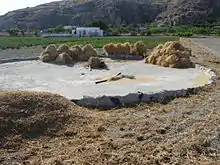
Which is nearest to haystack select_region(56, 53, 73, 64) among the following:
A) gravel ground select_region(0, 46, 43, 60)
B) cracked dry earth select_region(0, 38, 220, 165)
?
gravel ground select_region(0, 46, 43, 60)

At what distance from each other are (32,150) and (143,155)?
6.44ft

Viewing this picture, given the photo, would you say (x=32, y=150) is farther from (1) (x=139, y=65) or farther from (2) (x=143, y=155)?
(1) (x=139, y=65)

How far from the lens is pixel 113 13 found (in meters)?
100

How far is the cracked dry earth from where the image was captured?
238 inches

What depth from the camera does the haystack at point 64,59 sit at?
17994 millimetres

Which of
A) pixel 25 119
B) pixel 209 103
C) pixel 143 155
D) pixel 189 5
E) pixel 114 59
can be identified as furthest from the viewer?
pixel 189 5

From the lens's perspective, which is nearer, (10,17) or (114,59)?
(114,59)

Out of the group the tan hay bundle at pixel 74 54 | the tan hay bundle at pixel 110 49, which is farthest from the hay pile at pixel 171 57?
the tan hay bundle at pixel 74 54

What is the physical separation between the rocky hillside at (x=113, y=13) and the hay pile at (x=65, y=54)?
71.1m

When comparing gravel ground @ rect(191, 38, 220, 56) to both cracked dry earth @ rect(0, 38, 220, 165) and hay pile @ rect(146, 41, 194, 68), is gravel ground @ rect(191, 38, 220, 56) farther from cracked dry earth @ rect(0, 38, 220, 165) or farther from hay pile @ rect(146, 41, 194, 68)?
cracked dry earth @ rect(0, 38, 220, 165)

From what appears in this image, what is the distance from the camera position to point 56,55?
18.7 m

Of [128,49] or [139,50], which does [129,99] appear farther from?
[128,49]

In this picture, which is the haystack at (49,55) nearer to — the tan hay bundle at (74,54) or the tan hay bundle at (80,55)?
the tan hay bundle at (74,54)

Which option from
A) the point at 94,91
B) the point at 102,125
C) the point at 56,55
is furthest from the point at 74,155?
the point at 56,55
